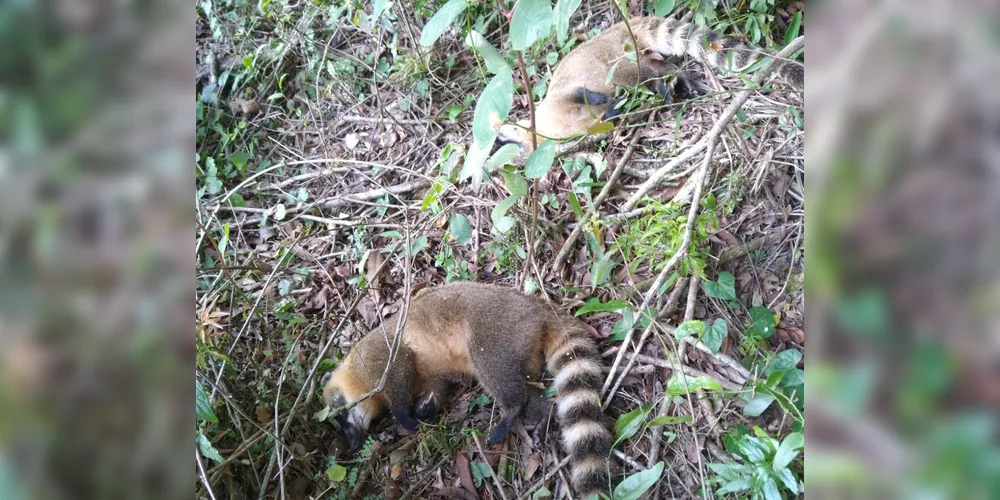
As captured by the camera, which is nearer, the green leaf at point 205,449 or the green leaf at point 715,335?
the green leaf at point 205,449

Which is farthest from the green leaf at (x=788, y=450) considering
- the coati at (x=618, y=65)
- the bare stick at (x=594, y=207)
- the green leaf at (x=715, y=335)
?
the coati at (x=618, y=65)

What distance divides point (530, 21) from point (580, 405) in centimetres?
231

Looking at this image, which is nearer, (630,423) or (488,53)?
(488,53)

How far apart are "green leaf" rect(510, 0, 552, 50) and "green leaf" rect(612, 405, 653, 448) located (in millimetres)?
2149

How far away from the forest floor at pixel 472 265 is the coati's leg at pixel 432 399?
0.12 meters

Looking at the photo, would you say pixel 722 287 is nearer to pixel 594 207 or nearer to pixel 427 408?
pixel 594 207

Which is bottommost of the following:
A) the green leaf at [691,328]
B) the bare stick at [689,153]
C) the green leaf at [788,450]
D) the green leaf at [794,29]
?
the green leaf at [788,450]

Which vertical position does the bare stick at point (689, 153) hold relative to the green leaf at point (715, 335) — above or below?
above

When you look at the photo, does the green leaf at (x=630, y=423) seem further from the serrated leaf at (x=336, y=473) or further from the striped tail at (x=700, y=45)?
the striped tail at (x=700, y=45)

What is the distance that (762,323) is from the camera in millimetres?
3184

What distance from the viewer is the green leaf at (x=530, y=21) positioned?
79.8 inches

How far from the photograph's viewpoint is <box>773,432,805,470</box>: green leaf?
7.20 ft

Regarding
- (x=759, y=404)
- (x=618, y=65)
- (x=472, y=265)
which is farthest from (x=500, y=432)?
(x=618, y=65)
